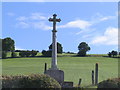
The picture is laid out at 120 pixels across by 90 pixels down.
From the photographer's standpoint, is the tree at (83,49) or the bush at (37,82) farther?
the tree at (83,49)

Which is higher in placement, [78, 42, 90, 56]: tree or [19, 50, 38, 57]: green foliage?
[78, 42, 90, 56]: tree

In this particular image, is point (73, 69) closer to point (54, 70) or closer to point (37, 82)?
point (54, 70)

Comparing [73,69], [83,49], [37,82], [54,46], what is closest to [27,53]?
[83,49]

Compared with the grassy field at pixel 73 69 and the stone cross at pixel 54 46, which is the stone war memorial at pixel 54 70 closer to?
the stone cross at pixel 54 46

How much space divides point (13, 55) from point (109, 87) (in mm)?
59974

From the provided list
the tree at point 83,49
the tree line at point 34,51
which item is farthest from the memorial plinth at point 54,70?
the tree at point 83,49

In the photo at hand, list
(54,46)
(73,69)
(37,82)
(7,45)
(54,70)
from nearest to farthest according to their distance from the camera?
(37,82) → (54,70) → (54,46) → (73,69) → (7,45)

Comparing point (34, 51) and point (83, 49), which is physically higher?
point (83, 49)

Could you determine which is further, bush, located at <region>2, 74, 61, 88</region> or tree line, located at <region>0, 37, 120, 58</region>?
tree line, located at <region>0, 37, 120, 58</region>

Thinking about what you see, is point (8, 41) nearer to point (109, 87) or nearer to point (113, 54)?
point (113, 54)

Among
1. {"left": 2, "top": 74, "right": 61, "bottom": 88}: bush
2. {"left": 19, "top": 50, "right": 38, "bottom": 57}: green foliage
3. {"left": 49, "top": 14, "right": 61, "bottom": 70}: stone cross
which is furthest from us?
{"left": 19, "top": 50, "right": 38, "bottom": 57}: green foliage

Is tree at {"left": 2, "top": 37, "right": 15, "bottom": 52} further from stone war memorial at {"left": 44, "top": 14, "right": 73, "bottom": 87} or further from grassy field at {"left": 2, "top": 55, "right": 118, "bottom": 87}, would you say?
stone war memorial at {"left": 44, "top": 14, "right": 73, "bottom": 87}

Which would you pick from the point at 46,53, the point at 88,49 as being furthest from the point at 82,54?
the point at 46,53

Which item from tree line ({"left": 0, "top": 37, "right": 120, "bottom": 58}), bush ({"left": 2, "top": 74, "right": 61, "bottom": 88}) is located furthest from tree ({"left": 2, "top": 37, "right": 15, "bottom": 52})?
bush ({"left": 2, "top": 74, "right": 61, "bottom": 88})
